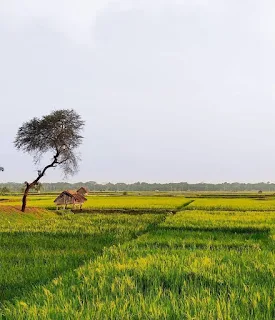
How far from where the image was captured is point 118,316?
3.91 metres

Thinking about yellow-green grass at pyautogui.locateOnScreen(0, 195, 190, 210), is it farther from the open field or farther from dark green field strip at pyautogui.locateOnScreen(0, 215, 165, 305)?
the open field

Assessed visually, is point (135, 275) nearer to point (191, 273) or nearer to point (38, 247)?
point (191, 273)

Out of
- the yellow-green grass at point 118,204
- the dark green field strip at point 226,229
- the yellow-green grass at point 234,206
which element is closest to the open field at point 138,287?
the dark green field strip at point 226,229

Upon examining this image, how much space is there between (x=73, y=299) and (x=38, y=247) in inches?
338

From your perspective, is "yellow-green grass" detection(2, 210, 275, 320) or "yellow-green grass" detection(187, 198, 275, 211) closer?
"yellow-green grass" detection(2, 210, 275, 320)

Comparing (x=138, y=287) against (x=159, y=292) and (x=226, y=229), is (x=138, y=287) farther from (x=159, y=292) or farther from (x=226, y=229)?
(x=226, y=229)

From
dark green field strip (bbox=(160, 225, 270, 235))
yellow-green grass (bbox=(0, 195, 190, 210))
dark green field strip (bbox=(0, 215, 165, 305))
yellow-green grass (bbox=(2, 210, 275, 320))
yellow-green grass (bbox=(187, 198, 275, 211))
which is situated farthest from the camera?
yellow-green grass (bbox=(0, 195, 190, 210))

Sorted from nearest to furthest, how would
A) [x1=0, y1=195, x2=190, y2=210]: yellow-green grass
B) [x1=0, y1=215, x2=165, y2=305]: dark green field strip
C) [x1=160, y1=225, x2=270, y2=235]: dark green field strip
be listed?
[x1=0, y1=215, x2=165, y2=305]: dark green field strip < [x1=160, y1=225, x2=270, y2=235]: dark green field strip < [x1=0, y1=195, x2=190, y2=210]: yellow-green grass

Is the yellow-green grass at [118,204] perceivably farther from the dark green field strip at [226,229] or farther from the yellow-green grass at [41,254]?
the yellow-green grass at [41,254]

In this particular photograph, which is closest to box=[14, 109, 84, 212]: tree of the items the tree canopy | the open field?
the tree canopy

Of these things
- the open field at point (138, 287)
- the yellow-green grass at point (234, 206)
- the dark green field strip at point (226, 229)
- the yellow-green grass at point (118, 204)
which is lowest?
the yellow-green grass at point (118, 204)

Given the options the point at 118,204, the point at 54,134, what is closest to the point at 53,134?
the point at 54,134

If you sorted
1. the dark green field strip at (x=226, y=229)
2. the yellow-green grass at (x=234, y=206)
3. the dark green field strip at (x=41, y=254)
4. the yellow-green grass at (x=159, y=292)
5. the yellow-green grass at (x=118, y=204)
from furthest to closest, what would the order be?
1. the yellow-green grass at (x=118, y=204)
2. the yellow-green grass at (x=234, y=206)
3. the dark green field strip at (x=226, y=229)
4. the dark green field strip at (x=41, y=254)
5. the yellow-green grass at (x=159, y=292)

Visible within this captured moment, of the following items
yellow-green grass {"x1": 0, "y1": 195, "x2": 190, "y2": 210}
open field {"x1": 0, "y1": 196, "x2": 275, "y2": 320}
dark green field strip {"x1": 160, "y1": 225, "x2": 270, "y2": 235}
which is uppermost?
open field {"x1": 0, "y1": 196, "x2": 275, "y2": 320}
